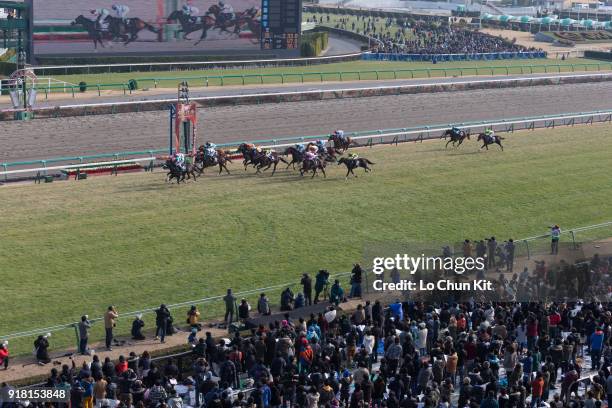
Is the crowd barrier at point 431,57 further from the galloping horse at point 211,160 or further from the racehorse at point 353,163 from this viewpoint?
the galloping horse at point 211,160

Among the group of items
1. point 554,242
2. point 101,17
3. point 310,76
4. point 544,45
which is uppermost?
point 101,17

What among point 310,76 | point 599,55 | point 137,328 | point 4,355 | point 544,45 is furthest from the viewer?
point 544,45

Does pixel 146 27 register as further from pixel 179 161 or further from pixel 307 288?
pixel 307 288

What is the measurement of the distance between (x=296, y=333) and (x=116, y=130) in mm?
28816

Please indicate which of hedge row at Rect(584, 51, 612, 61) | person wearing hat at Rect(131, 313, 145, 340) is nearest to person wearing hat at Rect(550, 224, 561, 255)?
person wearing hat at Rect(131, 313, 145, 340)

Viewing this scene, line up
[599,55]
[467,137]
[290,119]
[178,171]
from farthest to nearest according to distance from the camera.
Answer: [599,55] < [290,119] < [467,137] < [178,171]

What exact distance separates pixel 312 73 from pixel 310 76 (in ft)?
8.22

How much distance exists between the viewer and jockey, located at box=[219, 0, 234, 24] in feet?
237

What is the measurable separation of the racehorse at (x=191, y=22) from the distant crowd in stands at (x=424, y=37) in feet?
54.8

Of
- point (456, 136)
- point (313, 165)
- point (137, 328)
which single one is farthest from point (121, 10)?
point (137, 328)

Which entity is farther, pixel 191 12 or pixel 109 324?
pixel 191 12

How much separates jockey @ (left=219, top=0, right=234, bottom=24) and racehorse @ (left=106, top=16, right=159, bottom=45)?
5766 millimetres

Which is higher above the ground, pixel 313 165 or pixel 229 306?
pixel 313 165

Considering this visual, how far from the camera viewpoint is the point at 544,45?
10281 centimetres
